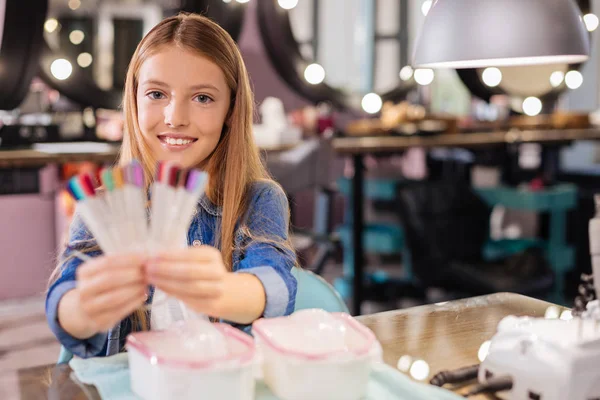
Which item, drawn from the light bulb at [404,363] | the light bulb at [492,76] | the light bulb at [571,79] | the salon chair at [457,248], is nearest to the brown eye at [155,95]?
the light bulb at [404,363]

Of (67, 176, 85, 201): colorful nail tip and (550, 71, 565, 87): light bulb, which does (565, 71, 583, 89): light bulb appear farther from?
(67, 176, 85, 201): colorful nail tip

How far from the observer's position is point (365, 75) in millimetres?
5145

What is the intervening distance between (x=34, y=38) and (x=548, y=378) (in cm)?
286

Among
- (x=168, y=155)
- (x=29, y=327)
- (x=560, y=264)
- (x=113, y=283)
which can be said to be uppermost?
(x=168, y=155)

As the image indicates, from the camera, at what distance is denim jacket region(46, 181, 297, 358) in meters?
0.99

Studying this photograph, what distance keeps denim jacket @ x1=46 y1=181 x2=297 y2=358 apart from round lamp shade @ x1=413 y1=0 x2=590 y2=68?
1.31 feet

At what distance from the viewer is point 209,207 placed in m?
1.33

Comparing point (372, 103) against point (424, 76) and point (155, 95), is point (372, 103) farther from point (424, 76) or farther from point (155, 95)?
point (155, 95)

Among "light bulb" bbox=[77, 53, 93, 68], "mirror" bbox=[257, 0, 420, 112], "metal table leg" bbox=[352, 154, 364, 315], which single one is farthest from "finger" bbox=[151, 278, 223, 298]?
"mirror" bbox=[257, 0, 420, 112]

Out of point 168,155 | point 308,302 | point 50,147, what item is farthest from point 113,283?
point 50,147

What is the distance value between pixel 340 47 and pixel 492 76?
1.21m

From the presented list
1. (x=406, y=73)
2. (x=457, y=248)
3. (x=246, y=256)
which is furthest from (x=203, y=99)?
→ (x=406, y=73)

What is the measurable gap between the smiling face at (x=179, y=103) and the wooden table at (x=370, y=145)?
7.12 feet

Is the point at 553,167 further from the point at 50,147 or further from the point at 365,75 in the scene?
the point at 50,147
